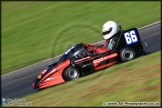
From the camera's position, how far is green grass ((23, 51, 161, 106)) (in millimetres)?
6597

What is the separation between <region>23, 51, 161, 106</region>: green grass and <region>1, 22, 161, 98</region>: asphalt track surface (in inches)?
46.8

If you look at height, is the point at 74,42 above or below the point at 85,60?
above

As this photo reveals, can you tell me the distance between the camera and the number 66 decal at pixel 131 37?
10305 millimetres

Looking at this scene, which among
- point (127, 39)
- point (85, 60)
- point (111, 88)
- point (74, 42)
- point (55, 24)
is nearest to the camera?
point (111, 88)

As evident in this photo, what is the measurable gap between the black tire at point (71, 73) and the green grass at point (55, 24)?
4.35 metres

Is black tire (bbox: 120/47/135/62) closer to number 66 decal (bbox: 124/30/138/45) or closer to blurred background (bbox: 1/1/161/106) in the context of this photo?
number 66 decal (bbox: 124/30/138/45)

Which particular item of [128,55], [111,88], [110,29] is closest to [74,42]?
[110,29]

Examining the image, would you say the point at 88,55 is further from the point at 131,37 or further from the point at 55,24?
the point at 55,24

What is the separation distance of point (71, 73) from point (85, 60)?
58 cm

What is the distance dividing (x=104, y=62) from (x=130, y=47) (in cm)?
105

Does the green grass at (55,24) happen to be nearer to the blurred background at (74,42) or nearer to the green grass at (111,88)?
the blurred background at (74,42)

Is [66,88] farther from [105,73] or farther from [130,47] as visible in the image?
[130,47]

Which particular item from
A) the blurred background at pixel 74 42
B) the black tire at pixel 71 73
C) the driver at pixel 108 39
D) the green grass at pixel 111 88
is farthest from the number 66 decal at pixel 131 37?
the black tire at pixel 71 73

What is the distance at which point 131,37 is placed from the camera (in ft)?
34.0
